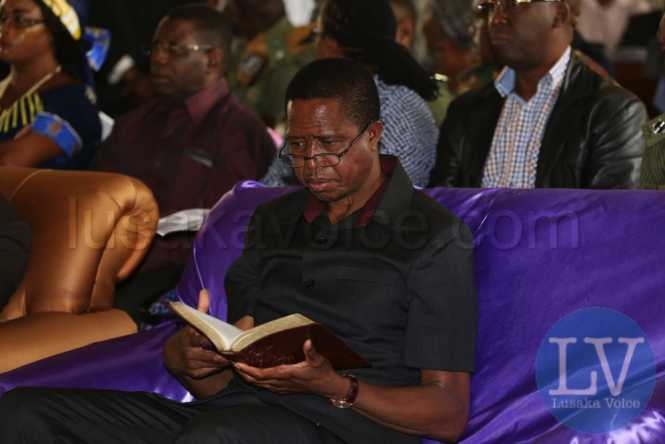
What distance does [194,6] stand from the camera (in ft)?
17.0

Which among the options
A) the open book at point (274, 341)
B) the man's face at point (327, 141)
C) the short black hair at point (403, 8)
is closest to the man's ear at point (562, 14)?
the man's face at point (327, 141)

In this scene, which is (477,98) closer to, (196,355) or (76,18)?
(196,355)

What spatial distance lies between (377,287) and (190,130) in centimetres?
234

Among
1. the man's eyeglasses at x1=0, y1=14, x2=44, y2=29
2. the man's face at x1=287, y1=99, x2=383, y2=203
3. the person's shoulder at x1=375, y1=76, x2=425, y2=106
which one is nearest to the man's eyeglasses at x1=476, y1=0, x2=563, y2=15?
the person's shoulder at x1=375, y1=76, x2=425, y2=106

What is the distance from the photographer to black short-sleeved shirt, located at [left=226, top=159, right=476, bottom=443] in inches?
104

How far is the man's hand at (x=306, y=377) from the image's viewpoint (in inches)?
96.9

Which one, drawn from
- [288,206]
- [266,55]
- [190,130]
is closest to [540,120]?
[288,206]

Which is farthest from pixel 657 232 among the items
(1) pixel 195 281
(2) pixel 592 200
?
(1) pixel 195 281

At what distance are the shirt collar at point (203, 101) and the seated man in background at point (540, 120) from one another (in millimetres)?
1239

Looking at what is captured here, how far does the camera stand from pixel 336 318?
279cm

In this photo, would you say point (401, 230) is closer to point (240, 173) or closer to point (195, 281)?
point (195, 281)

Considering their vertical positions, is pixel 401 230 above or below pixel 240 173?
above

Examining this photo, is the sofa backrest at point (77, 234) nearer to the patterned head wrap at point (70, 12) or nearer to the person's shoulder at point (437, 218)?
the person's shoulder at point (437, 218)

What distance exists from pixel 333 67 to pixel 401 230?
43 centimetres
